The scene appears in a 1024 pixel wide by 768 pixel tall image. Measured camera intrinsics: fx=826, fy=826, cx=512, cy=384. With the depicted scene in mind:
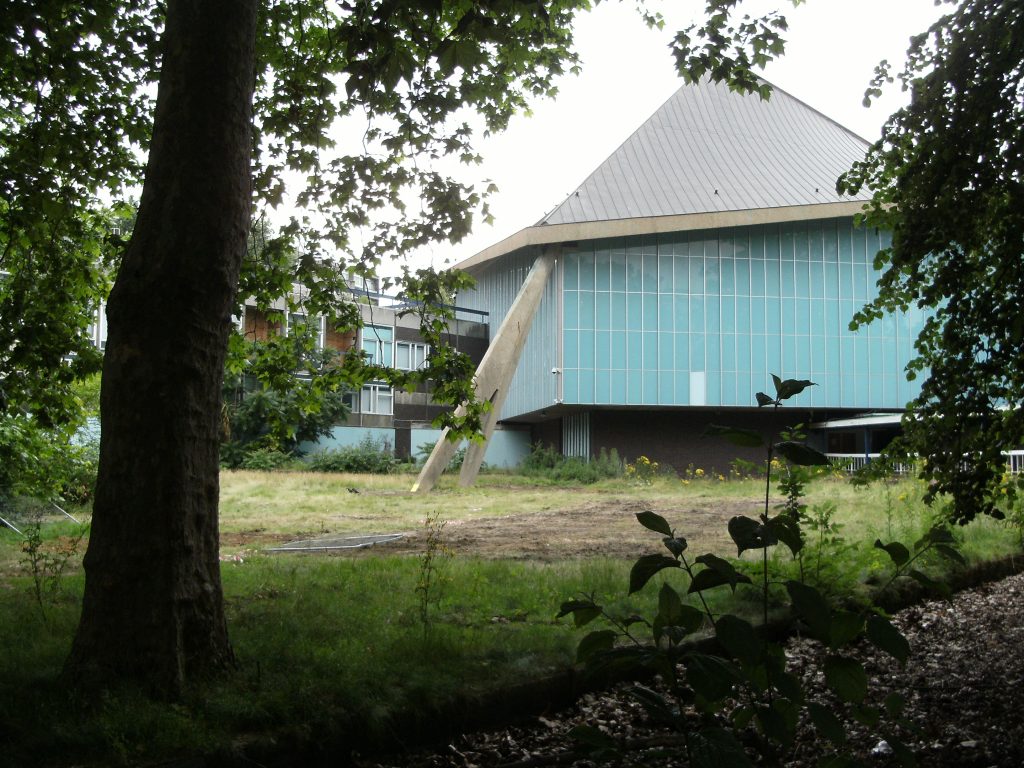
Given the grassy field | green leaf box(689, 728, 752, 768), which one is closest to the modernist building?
the grassy field

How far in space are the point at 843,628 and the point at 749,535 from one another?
0.30 meters

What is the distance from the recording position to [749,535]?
1.94 metres

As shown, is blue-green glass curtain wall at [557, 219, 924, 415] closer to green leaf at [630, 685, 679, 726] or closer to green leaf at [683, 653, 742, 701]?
green leaf at [630, 685, 679, 726]

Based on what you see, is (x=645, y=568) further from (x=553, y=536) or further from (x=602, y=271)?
(x=602, y=271)

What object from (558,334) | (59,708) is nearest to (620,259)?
(558,334)

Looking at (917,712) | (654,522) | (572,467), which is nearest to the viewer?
(654,522)

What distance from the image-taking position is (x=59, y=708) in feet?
11.2

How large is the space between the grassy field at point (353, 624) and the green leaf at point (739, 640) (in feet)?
7.85

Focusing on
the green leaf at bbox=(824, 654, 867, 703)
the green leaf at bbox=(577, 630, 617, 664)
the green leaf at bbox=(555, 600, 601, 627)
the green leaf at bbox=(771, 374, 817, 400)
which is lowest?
the green leaf at bbox=(824, 654, 867, 703)

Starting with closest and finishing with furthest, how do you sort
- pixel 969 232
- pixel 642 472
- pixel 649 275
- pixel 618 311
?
pixel 969 232 → pixel 642 472 → pixel 618 311 → pixel 649 275

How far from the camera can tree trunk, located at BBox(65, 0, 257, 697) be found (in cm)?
363

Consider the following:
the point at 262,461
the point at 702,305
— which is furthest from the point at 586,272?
the point at 262,461

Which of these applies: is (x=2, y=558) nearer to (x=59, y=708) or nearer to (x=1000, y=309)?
(x=59, y=708)

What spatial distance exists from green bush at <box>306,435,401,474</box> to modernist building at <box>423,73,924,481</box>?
7074 mm
